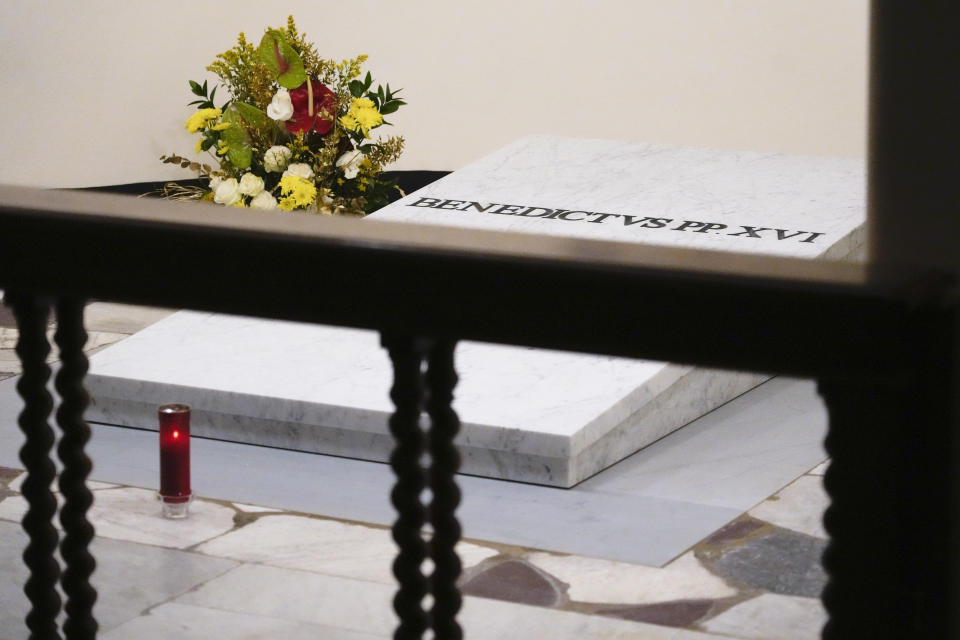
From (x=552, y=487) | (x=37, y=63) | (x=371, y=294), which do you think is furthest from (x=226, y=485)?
(x=37, y=63)

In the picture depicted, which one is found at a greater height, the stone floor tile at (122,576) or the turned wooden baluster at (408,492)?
the turned wooden baluster at (408,492)

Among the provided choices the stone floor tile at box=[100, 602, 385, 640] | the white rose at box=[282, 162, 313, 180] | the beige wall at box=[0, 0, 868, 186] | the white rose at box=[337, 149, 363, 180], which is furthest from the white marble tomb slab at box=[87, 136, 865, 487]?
the beige wall at box=[0, 0, 868, 186]

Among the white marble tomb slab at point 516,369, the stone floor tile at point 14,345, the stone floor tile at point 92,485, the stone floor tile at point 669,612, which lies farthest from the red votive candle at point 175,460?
the stone floor tile at point 14,345

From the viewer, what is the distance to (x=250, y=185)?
17.0 feet

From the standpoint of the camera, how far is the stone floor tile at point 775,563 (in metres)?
2.81

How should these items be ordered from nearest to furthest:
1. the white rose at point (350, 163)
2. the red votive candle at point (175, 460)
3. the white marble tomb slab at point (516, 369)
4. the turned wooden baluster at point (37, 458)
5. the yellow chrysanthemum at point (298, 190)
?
the turned wooden baluster at point (37, 458) → the red votive candle at point (175, 460) → the white marble tomb slab at point (516, 369) → the yellow chrysanthemum at point (298, 190) → the white rose at point (350, 163)

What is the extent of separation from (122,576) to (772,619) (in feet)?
4.19

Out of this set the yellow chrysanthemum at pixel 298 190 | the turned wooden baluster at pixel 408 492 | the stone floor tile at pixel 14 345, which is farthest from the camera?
the yellow chrysanthemum at pixel 298 190

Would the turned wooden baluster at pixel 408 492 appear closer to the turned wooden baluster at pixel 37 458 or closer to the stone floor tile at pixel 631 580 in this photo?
the turned wooden baluster at pixel 37 458

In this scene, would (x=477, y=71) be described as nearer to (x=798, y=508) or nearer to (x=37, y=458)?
(x=798, y=508)

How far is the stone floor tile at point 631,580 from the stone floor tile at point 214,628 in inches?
22.2

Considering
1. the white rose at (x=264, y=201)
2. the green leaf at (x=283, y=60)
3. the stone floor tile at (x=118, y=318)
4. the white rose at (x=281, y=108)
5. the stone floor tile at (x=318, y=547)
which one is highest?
the green leaf at (x=283, y=60)

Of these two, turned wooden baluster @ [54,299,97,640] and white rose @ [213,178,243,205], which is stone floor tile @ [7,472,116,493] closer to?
white rose @ [213,178,243,205]

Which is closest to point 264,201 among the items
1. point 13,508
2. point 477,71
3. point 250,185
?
point 250,185
